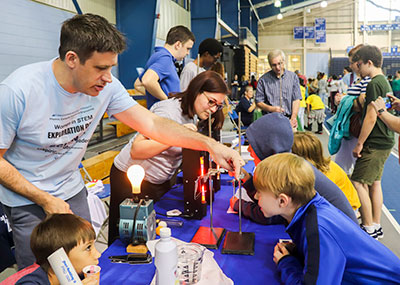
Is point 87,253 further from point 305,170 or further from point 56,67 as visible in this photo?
point 305,170

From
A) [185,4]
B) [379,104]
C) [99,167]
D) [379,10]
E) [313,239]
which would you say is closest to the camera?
[313,239]

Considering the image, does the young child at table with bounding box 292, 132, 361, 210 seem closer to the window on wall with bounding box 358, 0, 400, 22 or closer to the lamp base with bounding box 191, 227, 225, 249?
the lamp base with bounding box 191, 227, 225, 249

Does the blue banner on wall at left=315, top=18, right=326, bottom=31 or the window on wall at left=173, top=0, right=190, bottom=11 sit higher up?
the blue banner on wall at left=315, top=18, right=326, bottom=31

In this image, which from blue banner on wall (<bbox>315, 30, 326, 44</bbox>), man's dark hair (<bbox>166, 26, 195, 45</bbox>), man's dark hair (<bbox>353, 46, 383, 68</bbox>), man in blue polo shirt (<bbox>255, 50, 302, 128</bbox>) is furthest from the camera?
blue banner on wall (<bbox>315, 30, 326, 44</bbox>)

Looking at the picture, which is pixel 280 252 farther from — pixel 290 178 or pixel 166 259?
pixel 166 259

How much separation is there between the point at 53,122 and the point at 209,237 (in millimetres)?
819

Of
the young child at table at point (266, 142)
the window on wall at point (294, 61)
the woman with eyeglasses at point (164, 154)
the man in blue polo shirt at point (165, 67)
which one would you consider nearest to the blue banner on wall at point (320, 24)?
the window on wall at point (294, 61)

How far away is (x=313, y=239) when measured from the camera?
113 cm

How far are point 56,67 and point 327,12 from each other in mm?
27573

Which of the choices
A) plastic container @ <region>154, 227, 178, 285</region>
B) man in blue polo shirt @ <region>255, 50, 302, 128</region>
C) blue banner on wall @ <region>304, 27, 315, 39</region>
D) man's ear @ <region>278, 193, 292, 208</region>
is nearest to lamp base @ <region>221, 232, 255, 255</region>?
man's ear @ <region>278, 193, 292, 208</region>

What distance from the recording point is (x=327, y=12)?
25.4m

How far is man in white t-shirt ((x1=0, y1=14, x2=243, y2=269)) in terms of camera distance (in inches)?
49.6

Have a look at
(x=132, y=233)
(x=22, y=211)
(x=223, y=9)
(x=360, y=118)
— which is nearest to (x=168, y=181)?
(x=132, y=233)

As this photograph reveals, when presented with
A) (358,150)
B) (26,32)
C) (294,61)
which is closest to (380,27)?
(294,61)
